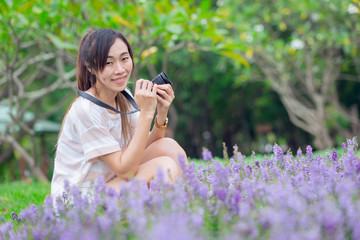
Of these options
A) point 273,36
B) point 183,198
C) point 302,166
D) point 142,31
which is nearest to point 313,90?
point 273,36

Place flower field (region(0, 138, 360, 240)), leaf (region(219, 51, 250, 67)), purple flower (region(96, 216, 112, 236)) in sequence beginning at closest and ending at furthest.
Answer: flower field (region(0, 138, 360, 240))
purple flower (region(96, 216, 112, 236))
leaf (region(219, 51, 250, 67))

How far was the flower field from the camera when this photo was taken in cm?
156

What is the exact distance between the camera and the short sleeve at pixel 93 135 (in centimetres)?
279

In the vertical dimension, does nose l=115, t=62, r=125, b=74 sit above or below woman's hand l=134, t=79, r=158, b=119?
above

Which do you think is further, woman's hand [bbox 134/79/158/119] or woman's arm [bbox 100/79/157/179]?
woman's hand [bbox 134/79/158/119]

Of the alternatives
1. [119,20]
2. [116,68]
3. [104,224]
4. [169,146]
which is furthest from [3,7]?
[104,224]

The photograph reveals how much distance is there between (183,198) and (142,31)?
11.6ft

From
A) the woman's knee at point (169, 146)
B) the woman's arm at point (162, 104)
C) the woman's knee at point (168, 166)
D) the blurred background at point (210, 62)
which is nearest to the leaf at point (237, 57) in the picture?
the blurred background at point (210, 62)

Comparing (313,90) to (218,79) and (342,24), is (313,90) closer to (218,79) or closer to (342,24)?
(342,24)

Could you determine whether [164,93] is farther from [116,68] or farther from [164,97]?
[116,68]

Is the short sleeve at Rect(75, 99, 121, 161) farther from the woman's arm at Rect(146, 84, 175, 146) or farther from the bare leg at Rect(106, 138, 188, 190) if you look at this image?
the woman's arm at Rect(146, 84, 175, 146)

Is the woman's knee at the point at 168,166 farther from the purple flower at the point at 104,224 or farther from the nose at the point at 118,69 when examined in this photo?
the purple flower at the point at 104,224

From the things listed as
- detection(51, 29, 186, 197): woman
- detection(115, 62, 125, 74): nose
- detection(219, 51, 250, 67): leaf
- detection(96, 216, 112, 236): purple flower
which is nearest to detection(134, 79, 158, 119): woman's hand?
detection(51, 29, 186, 197): woman

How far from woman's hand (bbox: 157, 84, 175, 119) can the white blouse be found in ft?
1.14
